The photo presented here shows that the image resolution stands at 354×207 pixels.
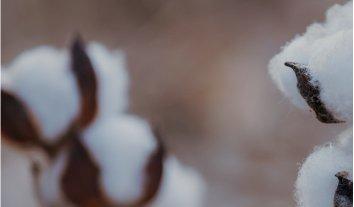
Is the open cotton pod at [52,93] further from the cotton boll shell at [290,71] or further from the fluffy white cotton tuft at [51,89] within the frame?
the cotton boll shell at [290,71]

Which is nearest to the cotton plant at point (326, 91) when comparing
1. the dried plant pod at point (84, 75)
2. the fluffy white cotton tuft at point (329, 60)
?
the fluffy white cotton tuft at point (329, 60)

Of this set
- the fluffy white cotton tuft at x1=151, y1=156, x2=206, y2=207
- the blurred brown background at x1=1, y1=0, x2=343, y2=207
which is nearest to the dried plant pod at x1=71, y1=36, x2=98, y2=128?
the fluffy white cotton tuft at x1=151, y1=156, x2=206, y2=207

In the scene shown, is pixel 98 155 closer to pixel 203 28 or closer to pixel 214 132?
pixel 214 132

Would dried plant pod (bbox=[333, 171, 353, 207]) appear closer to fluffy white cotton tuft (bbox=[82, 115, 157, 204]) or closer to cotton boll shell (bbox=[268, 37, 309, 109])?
cotton boll shell (bbox=[268, 37, 309, 109])

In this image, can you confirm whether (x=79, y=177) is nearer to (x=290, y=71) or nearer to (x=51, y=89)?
(x=51, y=89)

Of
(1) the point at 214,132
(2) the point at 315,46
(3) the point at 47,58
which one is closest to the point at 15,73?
(3) the point at 47,58
